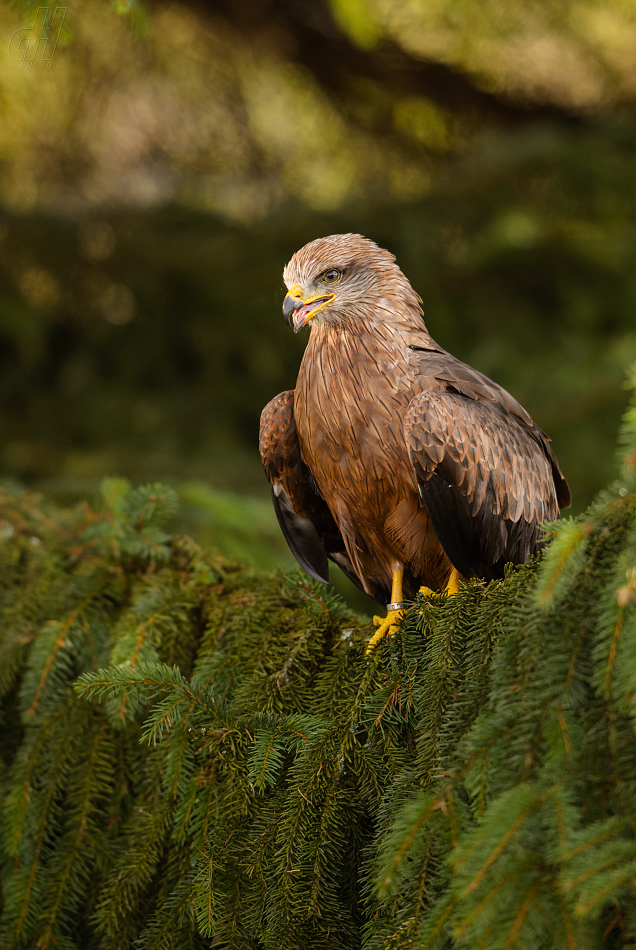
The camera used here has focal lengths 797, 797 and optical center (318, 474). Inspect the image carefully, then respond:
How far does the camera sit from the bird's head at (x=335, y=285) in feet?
9.80

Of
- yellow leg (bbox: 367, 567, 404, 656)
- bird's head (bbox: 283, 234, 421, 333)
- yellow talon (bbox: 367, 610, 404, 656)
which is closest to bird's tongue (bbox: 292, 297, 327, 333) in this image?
bird's head (bbox: 283, 234, 421, 333)

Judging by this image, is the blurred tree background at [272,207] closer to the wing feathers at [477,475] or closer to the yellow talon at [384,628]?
the wing feathers at [477,475]

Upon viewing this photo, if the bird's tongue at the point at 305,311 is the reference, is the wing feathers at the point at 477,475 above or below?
below

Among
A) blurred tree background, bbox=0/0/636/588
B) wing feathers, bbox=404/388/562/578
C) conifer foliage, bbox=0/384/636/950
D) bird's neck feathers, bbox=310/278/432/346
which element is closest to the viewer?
conifer foliage, bbox=0/384/636/950

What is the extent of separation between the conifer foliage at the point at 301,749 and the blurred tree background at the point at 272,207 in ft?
9.19

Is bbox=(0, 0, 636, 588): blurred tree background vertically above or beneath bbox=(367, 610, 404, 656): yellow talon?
above

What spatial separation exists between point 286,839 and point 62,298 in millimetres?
5886

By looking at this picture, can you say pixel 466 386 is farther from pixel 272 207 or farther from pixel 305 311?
pixel 272 207

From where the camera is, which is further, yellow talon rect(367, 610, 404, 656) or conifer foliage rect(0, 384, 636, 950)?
yellow talon rect(367, 610, 404, 656)

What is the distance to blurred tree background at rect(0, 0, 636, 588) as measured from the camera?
19.1 ft

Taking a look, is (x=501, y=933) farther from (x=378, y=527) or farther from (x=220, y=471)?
(x=220, y=471)

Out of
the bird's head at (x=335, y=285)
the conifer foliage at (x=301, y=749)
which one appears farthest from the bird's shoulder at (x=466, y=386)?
the conifer foliage at (x=301, y=749)

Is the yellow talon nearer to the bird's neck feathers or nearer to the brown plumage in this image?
the brown plumage

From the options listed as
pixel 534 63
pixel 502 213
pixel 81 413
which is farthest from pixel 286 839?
pixel 534 63
